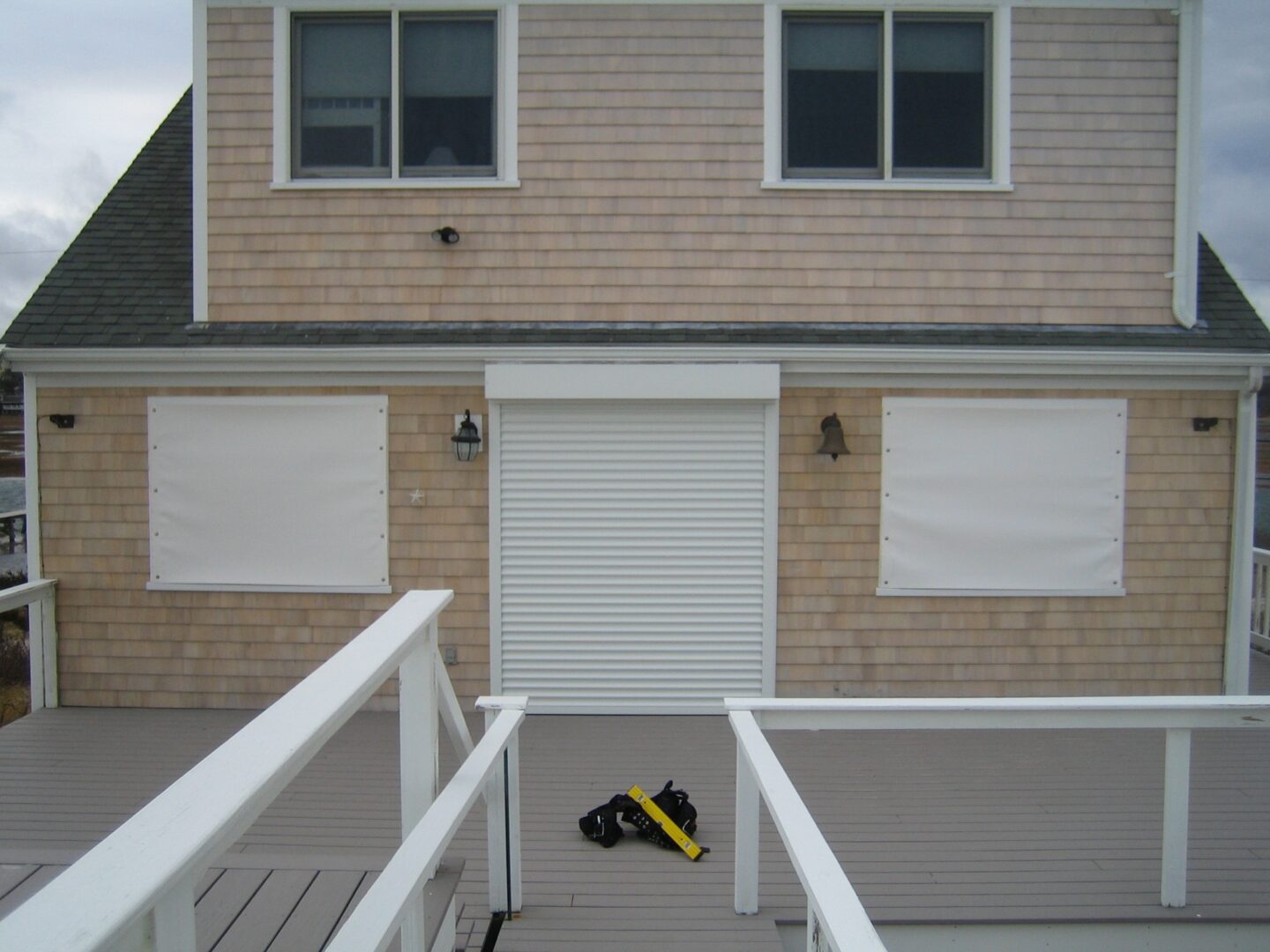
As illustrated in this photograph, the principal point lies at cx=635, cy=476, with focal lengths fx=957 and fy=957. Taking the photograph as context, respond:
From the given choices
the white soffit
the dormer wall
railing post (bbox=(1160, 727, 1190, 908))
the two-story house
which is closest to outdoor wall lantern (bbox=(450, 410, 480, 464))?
the two-story house

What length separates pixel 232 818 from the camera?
1213mm

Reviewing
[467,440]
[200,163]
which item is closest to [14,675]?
[200,163]

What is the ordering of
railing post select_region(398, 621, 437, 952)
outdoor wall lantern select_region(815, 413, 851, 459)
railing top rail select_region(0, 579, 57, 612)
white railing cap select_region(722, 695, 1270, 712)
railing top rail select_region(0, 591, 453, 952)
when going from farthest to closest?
outdoor wall lantern select_region(815, 413, 851, 459), railing top rail select_region(0, 579, 57, 612), white railing cap select_region(722, 695, 1270, 712), railing post select_region(398, 621, 437, 952), railing top rail select_region(0, 591, 453, 952)

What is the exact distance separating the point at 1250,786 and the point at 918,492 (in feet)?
7.67

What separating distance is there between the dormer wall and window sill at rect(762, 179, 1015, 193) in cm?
1

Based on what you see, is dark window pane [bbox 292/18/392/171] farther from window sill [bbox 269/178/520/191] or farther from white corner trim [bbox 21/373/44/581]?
white corner trim [bbox 21/373/44/581]

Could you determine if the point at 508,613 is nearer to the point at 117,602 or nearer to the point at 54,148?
the point at 117,602

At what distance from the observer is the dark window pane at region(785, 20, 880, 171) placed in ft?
20.5

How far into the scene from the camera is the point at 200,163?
6195 millimetres

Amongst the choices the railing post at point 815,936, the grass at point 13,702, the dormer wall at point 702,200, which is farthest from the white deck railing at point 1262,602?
the grass at point 13,702

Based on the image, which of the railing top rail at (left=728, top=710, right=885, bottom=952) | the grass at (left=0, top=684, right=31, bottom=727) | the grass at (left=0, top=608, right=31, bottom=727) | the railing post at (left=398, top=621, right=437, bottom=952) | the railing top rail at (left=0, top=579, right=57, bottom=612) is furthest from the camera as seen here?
the grass at (left=0, top=608, right=31, bottom=727)

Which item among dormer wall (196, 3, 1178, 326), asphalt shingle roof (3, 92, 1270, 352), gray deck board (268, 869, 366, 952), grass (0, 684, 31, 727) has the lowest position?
grass (0, 684, 31, 727)

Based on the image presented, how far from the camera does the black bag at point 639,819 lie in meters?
4.17

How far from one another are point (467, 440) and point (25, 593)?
2.79 metres
